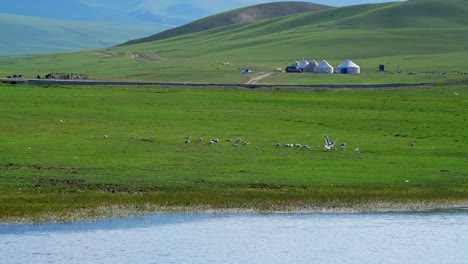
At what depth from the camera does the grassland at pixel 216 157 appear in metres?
28.1

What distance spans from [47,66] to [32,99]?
94744mm

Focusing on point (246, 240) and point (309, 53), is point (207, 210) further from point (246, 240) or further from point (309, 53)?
point (309, 53)

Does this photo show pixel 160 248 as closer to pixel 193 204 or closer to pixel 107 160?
pixel 193 204

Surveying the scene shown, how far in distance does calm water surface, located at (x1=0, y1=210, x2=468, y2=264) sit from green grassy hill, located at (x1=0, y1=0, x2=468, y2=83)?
63.6m

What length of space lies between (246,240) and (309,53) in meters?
128

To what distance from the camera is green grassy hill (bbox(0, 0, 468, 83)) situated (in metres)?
108

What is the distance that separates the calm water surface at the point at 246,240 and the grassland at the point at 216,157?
0.89m

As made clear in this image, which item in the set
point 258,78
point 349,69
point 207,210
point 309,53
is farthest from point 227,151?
point 309,53

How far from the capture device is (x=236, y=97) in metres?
63.6

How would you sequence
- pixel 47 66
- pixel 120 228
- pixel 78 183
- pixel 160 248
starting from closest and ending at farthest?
pixel 160 248
pixel 120 228
pixel 78 183
pixel 47 66

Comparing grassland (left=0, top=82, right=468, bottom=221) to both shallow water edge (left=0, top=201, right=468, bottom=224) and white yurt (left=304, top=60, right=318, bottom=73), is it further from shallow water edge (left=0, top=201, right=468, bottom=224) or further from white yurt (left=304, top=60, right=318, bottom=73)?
white yurt (left=304, top=60, right=318, bottom=73)

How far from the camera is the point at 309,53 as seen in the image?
496ft

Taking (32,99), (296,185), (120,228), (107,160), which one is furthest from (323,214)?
(32,99)

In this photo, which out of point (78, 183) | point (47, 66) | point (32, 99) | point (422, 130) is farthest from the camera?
point (47, 66)
